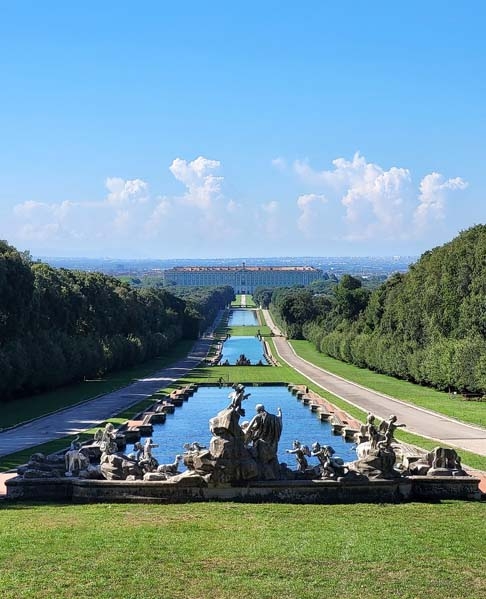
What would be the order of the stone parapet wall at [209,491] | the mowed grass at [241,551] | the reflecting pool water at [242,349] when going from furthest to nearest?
the reflecting pool water at [242,349] < the stone parapet wall at [209,491] < the mowed grass at [241,551]

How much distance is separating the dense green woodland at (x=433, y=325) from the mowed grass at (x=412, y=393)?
39.7 inches

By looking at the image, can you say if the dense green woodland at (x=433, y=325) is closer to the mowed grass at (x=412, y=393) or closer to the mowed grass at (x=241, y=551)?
the mowed grass at (x=412, y=393)

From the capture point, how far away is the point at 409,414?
152 ft

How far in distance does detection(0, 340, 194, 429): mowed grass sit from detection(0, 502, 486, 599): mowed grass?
2262cm

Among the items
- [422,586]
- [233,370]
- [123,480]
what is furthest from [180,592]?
[233,370]

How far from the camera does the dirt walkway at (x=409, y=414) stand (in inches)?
1448

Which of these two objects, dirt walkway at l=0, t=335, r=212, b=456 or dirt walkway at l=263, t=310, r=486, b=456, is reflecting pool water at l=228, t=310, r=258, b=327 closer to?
dirt walkway at l=263, t=310, r=486, b=456

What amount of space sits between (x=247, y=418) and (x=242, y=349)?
6047 cm

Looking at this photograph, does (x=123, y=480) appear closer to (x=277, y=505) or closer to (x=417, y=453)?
(x=277, y=505)

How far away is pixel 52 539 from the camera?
18031mm

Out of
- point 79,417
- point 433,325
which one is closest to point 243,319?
point 433,325

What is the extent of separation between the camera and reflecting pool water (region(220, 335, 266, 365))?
3715 inches

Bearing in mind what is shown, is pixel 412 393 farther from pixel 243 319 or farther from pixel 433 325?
pixel 243 319

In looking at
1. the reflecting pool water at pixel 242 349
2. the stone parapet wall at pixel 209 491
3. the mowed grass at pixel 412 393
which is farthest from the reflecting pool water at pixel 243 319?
the stone parapet wall at pixel 209 491
